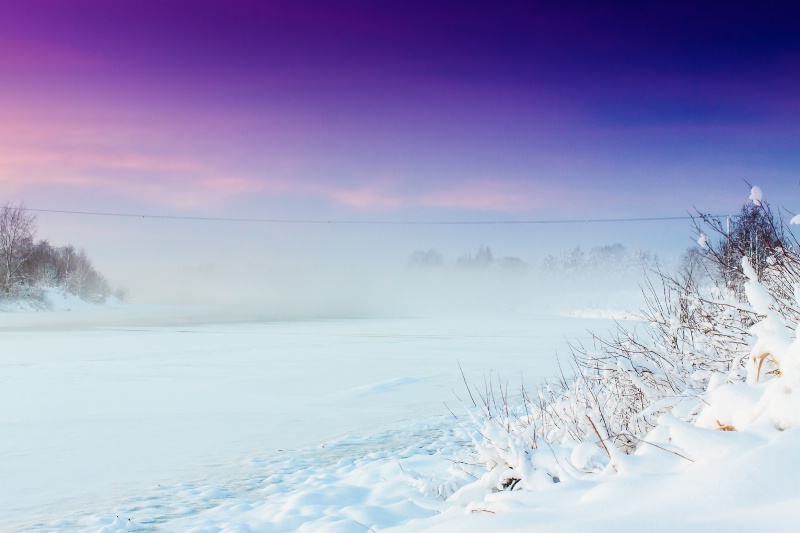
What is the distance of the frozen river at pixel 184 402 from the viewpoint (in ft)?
22.0

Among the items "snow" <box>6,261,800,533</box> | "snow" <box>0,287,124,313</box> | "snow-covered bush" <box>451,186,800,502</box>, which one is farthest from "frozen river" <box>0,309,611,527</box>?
"snow" <box>0,287,124,313</box>

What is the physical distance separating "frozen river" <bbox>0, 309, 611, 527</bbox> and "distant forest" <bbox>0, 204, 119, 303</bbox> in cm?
4393

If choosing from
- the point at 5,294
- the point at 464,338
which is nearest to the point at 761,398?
the point at 464,338

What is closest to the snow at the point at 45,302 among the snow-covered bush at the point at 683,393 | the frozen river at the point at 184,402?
the frozen river at the point at 184,402

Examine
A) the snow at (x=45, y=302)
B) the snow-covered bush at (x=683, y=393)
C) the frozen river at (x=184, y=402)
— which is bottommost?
the snow at (x=45, y=302)

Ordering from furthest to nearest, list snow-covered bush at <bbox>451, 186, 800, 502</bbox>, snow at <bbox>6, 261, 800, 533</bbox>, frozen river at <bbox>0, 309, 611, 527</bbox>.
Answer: frozen river at <bbox>0, 309, 611, 527</bbox> < snow-covered bush at <bbox>451, 186, 800, 502</bbox> < snow at <bbox>6, 261, 800, 533</bbox>

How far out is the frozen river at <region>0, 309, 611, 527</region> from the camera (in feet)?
22.0

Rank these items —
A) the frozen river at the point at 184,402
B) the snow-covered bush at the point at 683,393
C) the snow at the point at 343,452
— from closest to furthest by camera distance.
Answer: the snow at the point at 343,452
the snow-covered bush at the point at 683,393
the frozen river at the point at 184,402

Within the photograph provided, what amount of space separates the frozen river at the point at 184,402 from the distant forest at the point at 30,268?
4393 centimetres

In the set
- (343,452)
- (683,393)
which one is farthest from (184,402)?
(683,393)

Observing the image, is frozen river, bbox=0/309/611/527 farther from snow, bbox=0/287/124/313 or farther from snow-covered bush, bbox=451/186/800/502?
snow, bbox=0/287/124/313

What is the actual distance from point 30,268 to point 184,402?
63.9 m

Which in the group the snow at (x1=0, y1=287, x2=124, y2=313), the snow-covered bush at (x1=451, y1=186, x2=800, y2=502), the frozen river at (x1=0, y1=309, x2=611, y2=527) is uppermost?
the snow-covered bush at (x1=451, y1=186, x2=800, y2=502)

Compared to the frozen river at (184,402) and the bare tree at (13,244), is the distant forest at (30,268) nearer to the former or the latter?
the bare tree at (13,244)
